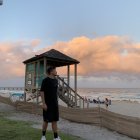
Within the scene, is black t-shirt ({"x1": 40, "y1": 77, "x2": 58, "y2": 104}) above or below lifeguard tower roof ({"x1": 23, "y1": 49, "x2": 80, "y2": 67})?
below

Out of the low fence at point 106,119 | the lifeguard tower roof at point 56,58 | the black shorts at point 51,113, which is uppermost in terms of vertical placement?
the lifeguard tower roof at point 56,58

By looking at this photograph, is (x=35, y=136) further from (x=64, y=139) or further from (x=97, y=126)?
(x=97, y=126)

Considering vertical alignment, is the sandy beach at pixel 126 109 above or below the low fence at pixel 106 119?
below

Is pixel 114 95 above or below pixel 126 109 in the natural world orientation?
above

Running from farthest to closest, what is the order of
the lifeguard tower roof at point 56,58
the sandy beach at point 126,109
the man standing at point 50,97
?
the sandy beach at point 126,109 < the lifeguard tower roof at point 56,58 < the man standing at point 50,97

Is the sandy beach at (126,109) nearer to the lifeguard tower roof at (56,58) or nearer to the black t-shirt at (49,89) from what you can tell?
the lifeguard tower roof at (56,58)

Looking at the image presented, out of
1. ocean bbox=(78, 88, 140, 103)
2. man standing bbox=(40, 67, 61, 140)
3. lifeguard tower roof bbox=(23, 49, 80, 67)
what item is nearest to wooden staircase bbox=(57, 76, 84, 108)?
lifeguard tower roof bbox=(23, 49, 80, 67)

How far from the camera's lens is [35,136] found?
31.8 feet

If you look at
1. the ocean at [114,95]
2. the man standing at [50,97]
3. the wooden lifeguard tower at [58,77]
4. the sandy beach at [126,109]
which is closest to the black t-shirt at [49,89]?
the man standing at [50,97]

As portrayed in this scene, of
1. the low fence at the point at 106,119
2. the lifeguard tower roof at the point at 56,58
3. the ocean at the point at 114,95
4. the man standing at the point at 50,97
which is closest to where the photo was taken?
the man standing at the point at 50,97

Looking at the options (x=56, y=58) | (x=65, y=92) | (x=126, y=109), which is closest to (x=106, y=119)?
(x=56, y=58)

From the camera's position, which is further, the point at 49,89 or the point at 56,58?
the point at 56,58

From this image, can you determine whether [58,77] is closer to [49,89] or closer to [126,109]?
[49,89]

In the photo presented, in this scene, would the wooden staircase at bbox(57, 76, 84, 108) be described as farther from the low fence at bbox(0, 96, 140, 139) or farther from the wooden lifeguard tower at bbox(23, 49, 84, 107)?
the low fence at bbox(0, 96, 140, 139)
